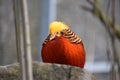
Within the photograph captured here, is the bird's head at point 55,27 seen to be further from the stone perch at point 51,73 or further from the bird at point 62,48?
the stone perch at point 51,73

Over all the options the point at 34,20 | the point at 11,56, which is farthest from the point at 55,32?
the point at 34,20

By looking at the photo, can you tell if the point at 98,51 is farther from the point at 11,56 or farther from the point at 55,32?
the point at 55,32

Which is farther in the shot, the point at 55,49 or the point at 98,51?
the point at 98,51

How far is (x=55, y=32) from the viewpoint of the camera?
4.82 ft

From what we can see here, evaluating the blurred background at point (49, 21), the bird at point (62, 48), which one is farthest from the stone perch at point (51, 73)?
the blurred background at point (49, 21)

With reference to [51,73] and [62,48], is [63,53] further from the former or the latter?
[51,73]

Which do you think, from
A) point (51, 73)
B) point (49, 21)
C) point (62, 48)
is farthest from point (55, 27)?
point (49, 21)

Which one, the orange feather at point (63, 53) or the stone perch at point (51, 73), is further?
the orange feather at point (63, 53)

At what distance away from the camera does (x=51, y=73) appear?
51.4 inches

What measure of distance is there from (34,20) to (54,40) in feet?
9.52

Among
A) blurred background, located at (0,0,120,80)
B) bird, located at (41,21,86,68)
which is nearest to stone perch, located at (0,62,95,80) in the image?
bird, located at (41,21,86,68)

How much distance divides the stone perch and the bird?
0.12 meters

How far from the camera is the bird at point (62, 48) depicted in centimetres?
144

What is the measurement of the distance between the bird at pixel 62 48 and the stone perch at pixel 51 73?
12 centimetres
